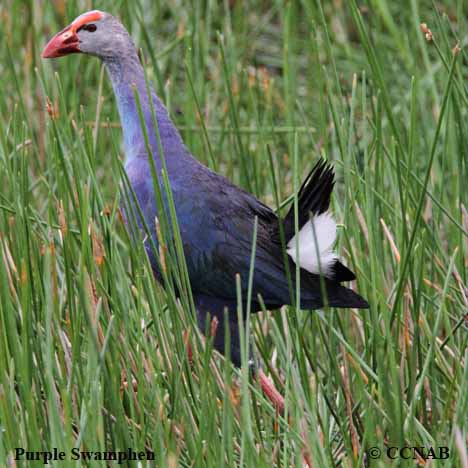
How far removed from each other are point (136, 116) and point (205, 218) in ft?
0.95

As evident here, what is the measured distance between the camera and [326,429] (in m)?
1.94

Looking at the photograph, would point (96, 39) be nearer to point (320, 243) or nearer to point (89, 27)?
point (89, 27)

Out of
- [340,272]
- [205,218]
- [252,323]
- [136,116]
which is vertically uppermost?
[136,116]

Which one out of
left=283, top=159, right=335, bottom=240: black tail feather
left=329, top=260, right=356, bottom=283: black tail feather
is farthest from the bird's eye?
left=329, top=260, right=356, bottom=283: black tail feather

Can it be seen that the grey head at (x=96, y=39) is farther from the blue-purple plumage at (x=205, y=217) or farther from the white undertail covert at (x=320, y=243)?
the white undertail covert at (x=320, y=243)

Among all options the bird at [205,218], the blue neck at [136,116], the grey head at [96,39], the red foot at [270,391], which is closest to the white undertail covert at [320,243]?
the bird at [205,218]

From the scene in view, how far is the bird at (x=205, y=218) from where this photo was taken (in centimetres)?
237

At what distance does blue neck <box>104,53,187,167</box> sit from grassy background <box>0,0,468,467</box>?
10cm

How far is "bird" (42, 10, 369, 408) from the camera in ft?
7.77

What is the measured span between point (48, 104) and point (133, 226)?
29 centimetres

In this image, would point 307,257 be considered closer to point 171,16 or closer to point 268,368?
point 268,368

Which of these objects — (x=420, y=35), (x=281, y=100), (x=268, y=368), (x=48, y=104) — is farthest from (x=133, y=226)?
(x=281, y=100)

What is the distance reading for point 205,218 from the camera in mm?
2453

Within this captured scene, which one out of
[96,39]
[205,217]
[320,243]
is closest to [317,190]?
[320,243]
